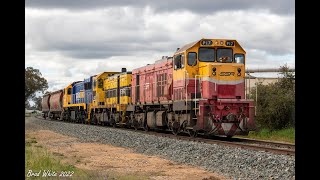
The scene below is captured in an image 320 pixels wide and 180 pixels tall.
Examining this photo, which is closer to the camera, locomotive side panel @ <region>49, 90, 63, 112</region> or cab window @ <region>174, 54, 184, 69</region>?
cab window @ <region>174, 54, 184, 69</region>

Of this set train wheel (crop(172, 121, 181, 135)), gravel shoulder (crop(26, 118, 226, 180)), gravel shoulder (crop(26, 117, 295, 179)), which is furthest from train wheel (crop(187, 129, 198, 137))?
gravel shoulder (crop(26, 118, 226, 180))

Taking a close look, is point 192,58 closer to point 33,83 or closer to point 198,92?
point 198,92

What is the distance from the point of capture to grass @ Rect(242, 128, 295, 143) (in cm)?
2038

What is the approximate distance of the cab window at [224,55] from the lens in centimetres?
1870

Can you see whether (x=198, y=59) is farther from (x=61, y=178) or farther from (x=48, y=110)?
(x=48, y=110)

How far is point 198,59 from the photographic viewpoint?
1870 centimetres

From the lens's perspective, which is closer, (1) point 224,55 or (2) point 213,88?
(2) point 213,88

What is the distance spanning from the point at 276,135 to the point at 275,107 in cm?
209

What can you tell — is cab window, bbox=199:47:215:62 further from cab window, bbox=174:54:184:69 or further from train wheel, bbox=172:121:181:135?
train wheel, bbox=172:121:181:135

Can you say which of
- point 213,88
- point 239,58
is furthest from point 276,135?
point 213,88

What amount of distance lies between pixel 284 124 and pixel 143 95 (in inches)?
303

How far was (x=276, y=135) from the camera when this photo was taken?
2167 centimetres

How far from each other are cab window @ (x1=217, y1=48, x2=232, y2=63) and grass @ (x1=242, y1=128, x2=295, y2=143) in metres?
4.49
